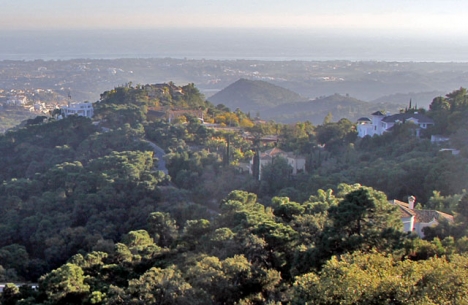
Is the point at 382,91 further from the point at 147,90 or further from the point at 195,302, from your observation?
the point at 195,302

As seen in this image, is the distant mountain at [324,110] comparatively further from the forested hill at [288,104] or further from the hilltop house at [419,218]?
the hilltop house at [419,218]

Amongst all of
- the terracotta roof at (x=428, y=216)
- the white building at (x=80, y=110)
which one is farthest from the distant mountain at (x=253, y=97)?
the terracotta roof at (x=428, y=216)

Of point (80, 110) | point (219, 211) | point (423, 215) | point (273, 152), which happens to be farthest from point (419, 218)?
point (80, 110)

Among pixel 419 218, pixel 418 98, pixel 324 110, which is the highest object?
pixel 419 218

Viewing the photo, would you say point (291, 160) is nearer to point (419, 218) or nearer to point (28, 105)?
point (419, 218)

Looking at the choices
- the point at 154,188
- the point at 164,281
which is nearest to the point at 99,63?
the point at 154,188

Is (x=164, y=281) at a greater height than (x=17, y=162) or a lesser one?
greater
